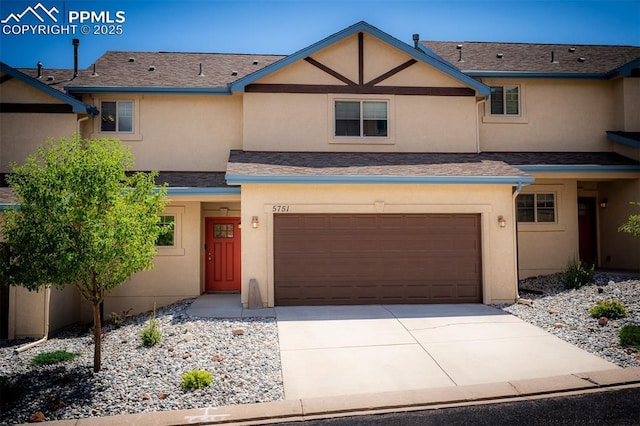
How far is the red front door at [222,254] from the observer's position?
14.8 meters

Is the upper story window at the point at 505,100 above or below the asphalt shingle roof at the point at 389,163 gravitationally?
above

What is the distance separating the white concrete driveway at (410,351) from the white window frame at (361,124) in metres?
5.22

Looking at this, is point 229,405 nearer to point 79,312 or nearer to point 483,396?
point 483,396

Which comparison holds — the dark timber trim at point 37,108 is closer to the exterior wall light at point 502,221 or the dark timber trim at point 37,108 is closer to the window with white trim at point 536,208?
the exterior wall light at point 502,221

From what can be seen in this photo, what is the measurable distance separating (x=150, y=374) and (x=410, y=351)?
427cm

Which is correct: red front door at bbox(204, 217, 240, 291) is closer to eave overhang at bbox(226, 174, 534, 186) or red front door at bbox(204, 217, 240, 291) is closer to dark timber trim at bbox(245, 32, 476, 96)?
eave overhang at bbox(226, 174, 534, 186)

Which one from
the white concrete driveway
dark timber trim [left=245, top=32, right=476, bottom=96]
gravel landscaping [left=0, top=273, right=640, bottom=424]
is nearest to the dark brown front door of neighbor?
gravel landscaping [left=0, top=273, right=640, bottom=424]

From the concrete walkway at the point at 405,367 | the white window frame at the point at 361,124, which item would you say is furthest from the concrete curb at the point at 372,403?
the white window frame at the point at 361,124

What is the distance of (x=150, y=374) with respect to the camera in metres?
7.25

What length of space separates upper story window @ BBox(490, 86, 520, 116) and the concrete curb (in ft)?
33.8

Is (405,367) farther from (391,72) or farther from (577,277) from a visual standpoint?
(391,72)

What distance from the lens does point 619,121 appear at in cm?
1563

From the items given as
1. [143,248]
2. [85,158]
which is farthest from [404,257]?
[85,158]

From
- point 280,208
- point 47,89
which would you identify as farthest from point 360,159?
point 47,89
